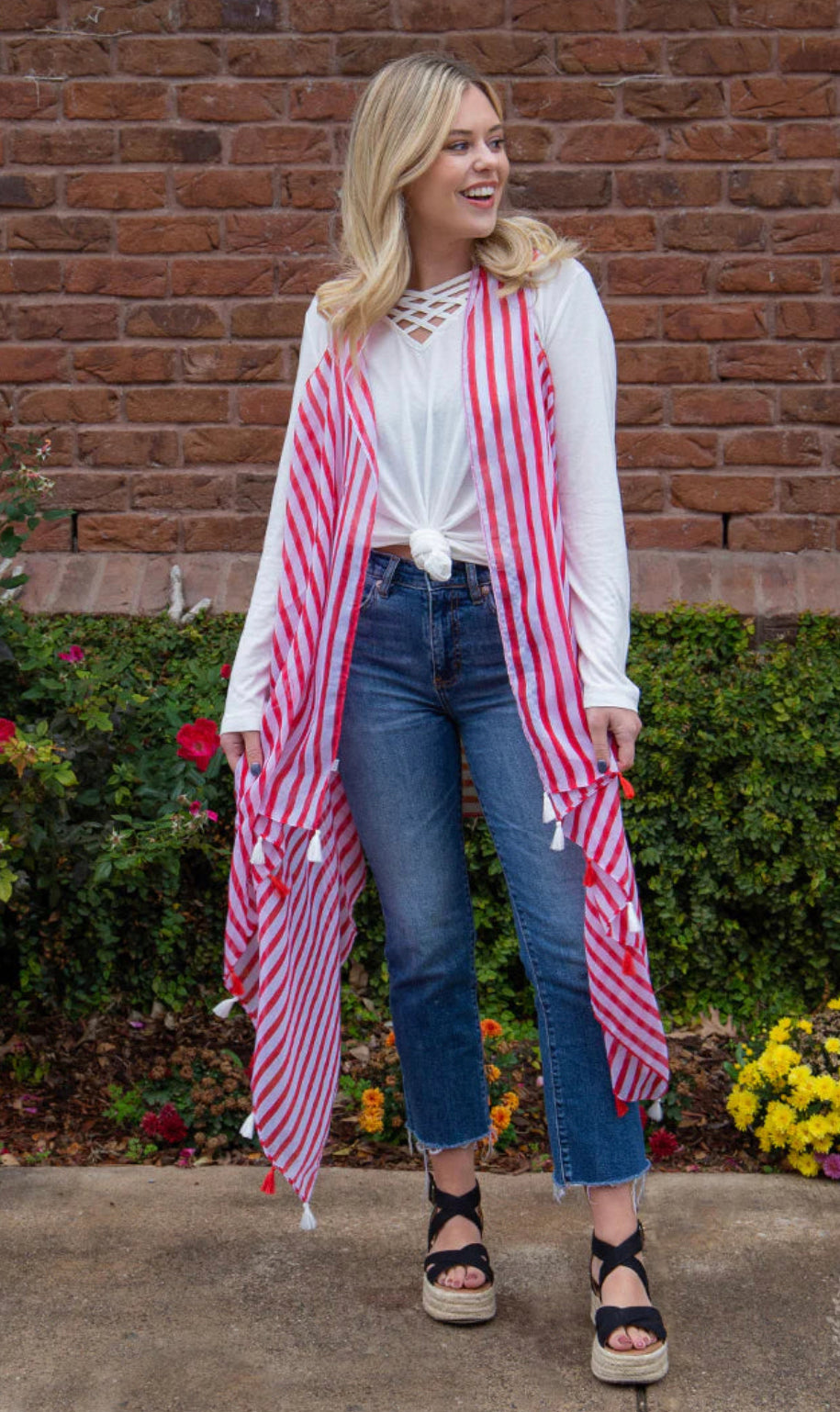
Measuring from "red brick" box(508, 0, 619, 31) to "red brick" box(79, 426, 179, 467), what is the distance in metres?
1.58

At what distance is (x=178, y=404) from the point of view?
439 centimetres

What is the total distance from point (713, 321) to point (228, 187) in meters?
1.48

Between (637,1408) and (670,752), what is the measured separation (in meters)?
1.67

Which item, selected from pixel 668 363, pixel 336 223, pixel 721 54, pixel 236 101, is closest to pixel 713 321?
pixel 668 363

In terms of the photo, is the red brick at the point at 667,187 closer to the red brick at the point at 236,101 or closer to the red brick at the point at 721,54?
the red brick at the point at 721,54

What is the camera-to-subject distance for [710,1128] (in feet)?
10.7

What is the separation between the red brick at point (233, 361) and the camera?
4.36 meters

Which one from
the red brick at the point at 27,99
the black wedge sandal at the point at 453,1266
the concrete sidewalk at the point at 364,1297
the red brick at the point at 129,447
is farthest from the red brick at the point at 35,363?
the black wedge sandal at the point at 453,1266

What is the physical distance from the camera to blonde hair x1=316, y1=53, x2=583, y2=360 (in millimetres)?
2295

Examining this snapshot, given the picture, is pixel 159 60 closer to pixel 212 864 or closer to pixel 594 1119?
pixel 212 864

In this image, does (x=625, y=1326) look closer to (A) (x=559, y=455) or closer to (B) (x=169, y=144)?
(A) (x=559, y=455)

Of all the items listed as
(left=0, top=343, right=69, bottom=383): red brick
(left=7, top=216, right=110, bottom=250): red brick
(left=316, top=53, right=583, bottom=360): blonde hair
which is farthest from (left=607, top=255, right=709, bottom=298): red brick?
(left=316, top=53, right=583, bottom=360): blonde hair

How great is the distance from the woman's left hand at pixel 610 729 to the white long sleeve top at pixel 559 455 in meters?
0.01

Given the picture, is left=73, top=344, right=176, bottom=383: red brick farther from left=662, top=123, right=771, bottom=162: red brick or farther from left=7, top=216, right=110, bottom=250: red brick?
left=662, top=123, right=771, bottom=162: red brick
